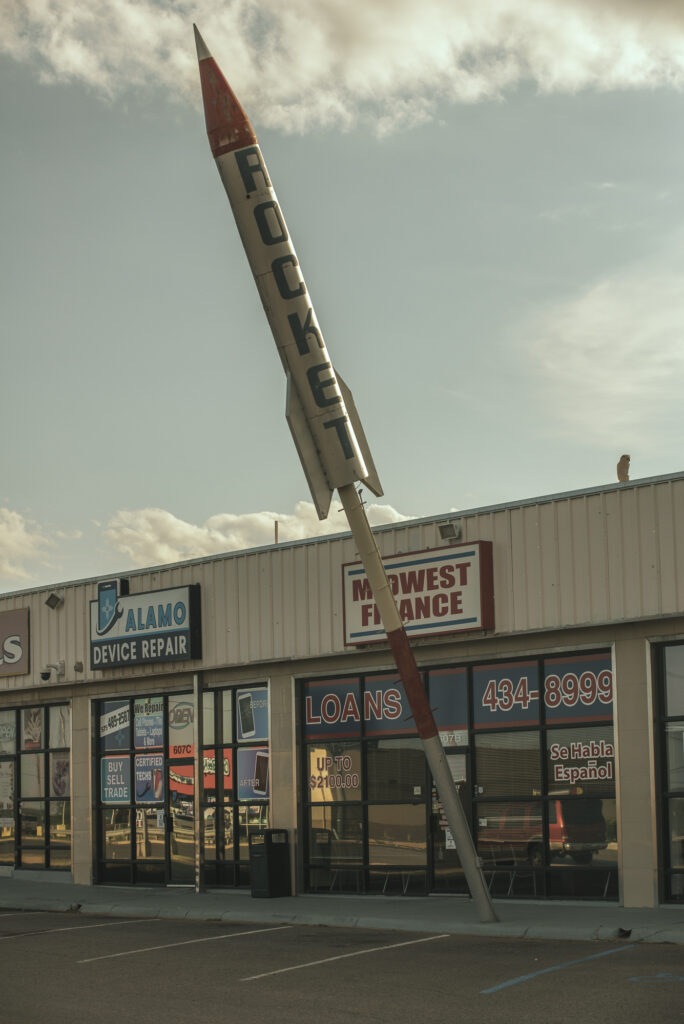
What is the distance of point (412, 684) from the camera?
53.4ft

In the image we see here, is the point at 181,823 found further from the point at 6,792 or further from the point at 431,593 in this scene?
the point at 431,593

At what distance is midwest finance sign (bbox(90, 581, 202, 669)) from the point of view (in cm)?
2297

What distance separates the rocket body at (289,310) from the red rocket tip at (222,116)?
0.01 m

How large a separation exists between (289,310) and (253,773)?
895cm

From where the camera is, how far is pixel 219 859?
22438mm

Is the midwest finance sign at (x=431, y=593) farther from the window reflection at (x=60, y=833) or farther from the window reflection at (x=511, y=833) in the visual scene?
the window reflection at (x=60, y=833)

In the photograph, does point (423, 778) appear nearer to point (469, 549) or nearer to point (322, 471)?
point (469, 549)

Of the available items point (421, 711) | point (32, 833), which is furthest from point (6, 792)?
point (421, 711)

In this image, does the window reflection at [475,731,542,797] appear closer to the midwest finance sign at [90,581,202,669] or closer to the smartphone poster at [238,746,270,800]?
the smartphone poster at [238,746,270,800]

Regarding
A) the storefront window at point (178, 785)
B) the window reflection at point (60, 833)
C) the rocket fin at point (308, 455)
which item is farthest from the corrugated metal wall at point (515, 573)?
the window reflection at point (60, 833)

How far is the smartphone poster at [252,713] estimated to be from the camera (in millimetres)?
22078

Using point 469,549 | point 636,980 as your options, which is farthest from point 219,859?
point 636,980

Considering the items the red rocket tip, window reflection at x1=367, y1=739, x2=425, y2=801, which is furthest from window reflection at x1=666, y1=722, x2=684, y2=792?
the red rocket tip

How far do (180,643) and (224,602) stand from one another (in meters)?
1.24
